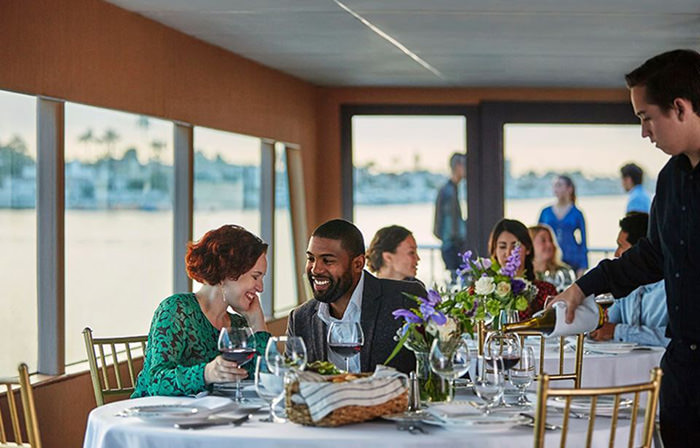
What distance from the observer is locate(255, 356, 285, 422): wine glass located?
2838 mm

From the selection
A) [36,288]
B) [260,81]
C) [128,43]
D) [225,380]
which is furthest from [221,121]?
[225,380]

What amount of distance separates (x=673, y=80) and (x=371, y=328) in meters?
1.35

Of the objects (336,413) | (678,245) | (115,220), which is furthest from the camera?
(115,220)

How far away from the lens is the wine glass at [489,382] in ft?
9.32

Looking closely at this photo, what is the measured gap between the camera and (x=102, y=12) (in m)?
5.80

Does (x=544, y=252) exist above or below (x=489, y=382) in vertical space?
above

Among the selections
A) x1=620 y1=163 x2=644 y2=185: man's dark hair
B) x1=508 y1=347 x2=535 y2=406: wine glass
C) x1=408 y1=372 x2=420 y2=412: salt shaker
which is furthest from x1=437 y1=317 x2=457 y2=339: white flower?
x1=620 y1=163 x2=644 y2=185: man's dark hair

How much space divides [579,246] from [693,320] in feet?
24.7

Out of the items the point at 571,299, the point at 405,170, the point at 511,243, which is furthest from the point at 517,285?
the point at 405,170

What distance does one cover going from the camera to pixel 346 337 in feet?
10.2

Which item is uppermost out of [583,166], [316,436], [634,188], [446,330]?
[583,166]

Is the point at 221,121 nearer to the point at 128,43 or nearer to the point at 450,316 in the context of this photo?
the point at 128,43

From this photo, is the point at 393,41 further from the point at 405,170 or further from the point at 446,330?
the point at 446,330

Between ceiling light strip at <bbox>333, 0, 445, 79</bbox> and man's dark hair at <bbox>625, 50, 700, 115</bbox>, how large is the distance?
10.6ft
